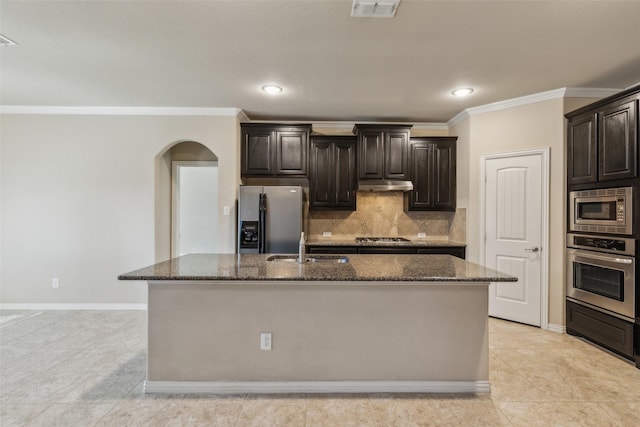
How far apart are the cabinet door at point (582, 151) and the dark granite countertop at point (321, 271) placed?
Result: 1777 millimetres

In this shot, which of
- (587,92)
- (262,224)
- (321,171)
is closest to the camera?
(587,92)

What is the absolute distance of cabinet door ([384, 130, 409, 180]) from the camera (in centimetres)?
423

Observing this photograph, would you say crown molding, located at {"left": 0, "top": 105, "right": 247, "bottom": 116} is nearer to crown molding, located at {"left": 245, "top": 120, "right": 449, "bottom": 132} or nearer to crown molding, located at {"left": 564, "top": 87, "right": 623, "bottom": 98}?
crown molding, located at {"left": 245, "top": 120, "right": 449, "bottom": 132}

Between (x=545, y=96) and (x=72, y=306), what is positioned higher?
(x=545, y=96)

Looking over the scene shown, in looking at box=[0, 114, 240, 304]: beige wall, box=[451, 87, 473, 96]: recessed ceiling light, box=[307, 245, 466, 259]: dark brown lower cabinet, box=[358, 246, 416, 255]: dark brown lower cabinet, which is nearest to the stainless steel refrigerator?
box=[0, 114, 240, 304]: beige wall

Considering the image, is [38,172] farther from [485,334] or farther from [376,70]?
[485,334]

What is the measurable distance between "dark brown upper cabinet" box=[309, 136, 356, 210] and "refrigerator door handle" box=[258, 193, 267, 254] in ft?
2.35

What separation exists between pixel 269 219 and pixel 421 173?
218 cm

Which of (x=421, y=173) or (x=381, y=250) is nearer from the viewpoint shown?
(x=381, y=250)

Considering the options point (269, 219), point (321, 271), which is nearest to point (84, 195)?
point (269, 219)

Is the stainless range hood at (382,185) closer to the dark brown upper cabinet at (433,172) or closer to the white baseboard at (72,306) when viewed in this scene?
the dark brown upper cabinet at (433,172)

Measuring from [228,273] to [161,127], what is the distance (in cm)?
283

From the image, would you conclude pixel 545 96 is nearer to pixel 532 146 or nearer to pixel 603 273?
pixel 532 146

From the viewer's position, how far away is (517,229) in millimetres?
3639
